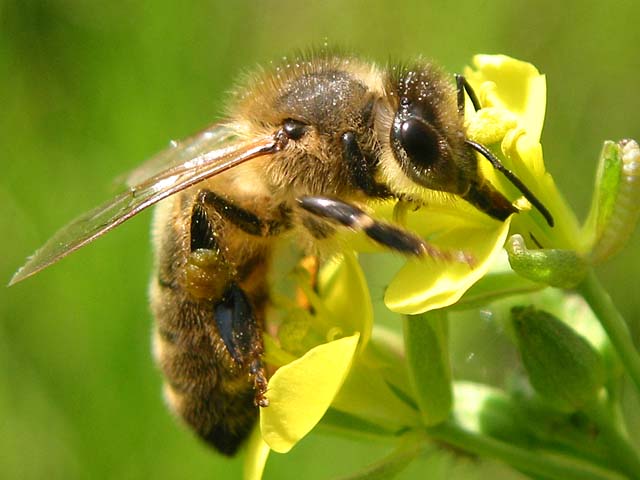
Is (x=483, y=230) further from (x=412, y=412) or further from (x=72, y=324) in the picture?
(x=72, y=324)

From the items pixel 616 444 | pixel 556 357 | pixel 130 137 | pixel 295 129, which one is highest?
pixel 130 137

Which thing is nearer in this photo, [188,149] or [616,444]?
[616,444]

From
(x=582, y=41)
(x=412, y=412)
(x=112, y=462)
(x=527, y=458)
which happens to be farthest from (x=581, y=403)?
(x=582, y=41)

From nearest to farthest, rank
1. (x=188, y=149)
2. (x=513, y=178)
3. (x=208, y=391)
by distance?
(x=513, y=178) → (x=208, y=391) → (x=188, y=149)

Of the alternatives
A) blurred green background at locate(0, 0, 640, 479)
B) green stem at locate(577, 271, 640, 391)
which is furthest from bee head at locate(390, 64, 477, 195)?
blurred green background at locate(0, 0, 640, 479)

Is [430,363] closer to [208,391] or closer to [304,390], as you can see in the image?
[304,390]

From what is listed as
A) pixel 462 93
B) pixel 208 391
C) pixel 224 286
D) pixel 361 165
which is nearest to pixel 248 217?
pixel 224 286

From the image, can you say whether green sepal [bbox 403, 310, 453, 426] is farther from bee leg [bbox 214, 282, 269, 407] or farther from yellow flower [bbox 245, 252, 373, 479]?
bee leg [bbox 214, 282, 269, 407]
